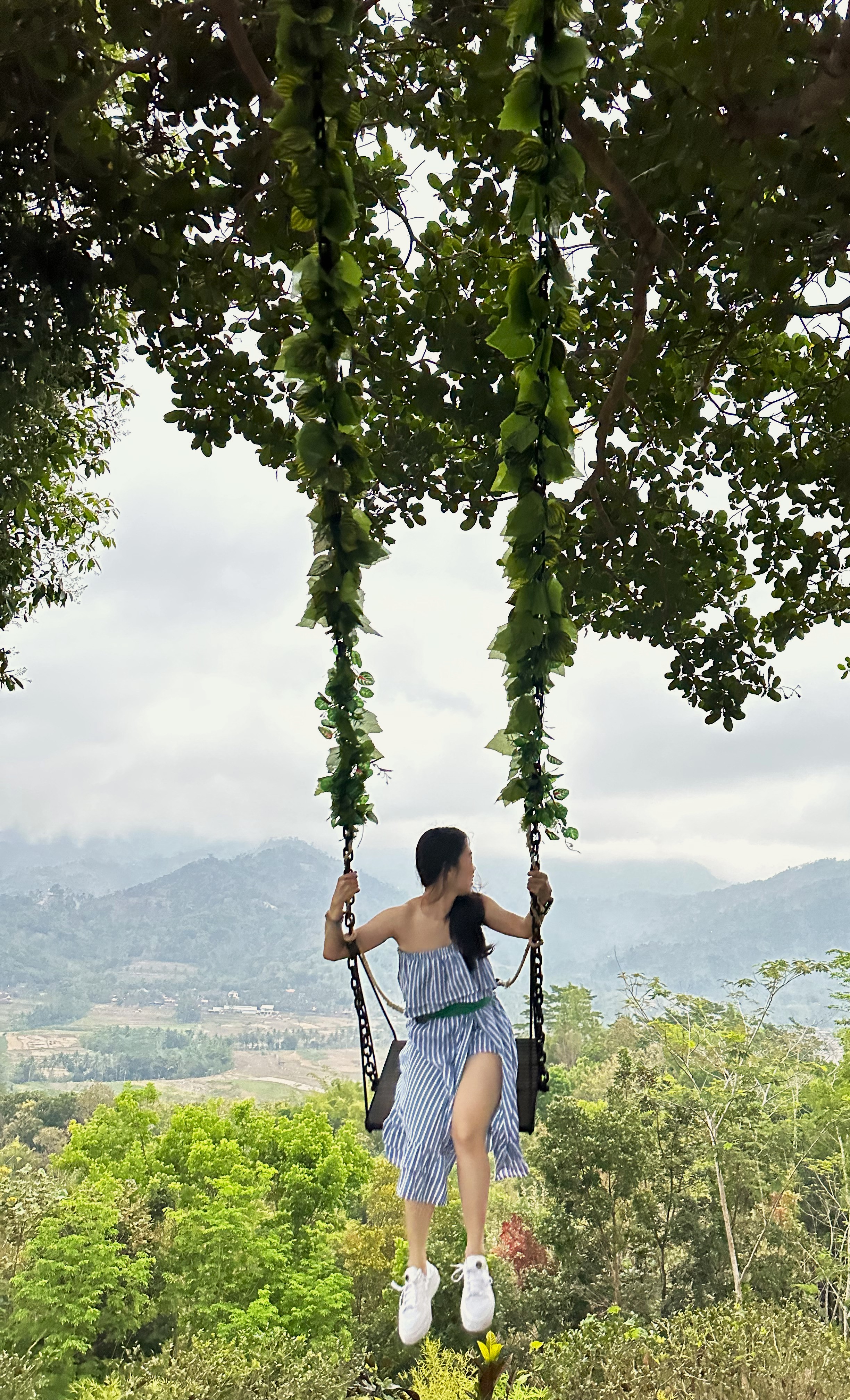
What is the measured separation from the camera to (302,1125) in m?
13.0

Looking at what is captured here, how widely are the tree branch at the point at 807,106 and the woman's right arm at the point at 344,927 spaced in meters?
1.69

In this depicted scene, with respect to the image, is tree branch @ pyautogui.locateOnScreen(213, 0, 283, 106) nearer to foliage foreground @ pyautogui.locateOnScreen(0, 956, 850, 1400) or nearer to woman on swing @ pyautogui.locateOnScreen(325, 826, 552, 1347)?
woman on swing @ pyautogui.locateOnScreen(325, 826, 552, 1347)

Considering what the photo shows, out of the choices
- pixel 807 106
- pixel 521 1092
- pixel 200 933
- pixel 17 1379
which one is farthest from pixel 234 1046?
pixel 807 106

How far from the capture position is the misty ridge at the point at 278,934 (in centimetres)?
6856

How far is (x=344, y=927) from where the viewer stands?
5.96ft

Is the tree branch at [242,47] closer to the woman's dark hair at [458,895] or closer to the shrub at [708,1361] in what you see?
the woman's dark hair at [458,895]

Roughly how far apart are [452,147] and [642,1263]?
12902 mm

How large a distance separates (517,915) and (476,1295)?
2.11ft

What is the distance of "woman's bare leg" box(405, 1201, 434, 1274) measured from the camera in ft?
5.98

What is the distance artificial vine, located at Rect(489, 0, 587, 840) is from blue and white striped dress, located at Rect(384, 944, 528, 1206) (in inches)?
30.6

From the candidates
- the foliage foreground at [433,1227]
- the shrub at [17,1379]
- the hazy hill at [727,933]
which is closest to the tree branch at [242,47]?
the foliage foreground at [433,1227]

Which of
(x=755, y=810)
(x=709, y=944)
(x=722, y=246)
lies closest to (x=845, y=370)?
(x=722, y=246)

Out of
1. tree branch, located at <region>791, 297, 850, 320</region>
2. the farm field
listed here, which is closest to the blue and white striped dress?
tree branch, located at <region>791, 297, 850, 320</region>

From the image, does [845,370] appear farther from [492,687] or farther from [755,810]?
[755,810]
